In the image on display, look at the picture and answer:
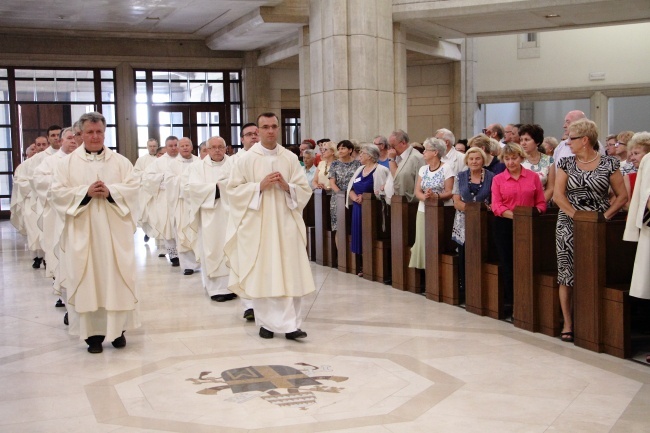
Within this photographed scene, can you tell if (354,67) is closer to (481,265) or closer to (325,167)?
(325,167)

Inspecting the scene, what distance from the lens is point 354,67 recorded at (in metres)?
14.6

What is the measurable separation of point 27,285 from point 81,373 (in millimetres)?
4618

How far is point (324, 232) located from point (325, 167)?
0.97 metres

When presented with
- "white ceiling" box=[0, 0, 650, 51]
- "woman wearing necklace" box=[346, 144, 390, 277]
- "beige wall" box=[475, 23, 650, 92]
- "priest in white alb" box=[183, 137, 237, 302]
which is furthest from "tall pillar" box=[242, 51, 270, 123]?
"priest in white alb" box=[183, 137, 237, 302]

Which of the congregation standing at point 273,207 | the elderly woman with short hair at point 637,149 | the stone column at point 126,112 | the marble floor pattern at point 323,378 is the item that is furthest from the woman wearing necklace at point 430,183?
the stone column at point 126,112

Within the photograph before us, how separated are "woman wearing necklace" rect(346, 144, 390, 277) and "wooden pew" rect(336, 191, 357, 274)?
1.04ft

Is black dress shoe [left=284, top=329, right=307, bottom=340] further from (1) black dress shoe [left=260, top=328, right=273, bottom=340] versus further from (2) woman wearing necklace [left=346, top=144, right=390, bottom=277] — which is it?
(2) woman wearing necklace [left=346, top=144, right=390, bottom=277]

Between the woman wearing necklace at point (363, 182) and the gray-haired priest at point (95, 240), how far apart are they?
381cm

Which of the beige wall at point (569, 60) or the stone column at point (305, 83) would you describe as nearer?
the stone column at point (305, 83)

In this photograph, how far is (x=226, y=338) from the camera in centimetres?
698

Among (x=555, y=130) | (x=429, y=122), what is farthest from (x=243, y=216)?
(x=555, y=130)

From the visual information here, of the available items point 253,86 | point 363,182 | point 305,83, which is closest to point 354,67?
point 305,83

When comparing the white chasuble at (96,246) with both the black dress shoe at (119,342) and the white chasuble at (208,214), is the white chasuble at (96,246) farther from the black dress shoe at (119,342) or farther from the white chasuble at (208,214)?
the white chasuble at (208,214)

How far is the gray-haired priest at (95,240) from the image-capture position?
255 inches
